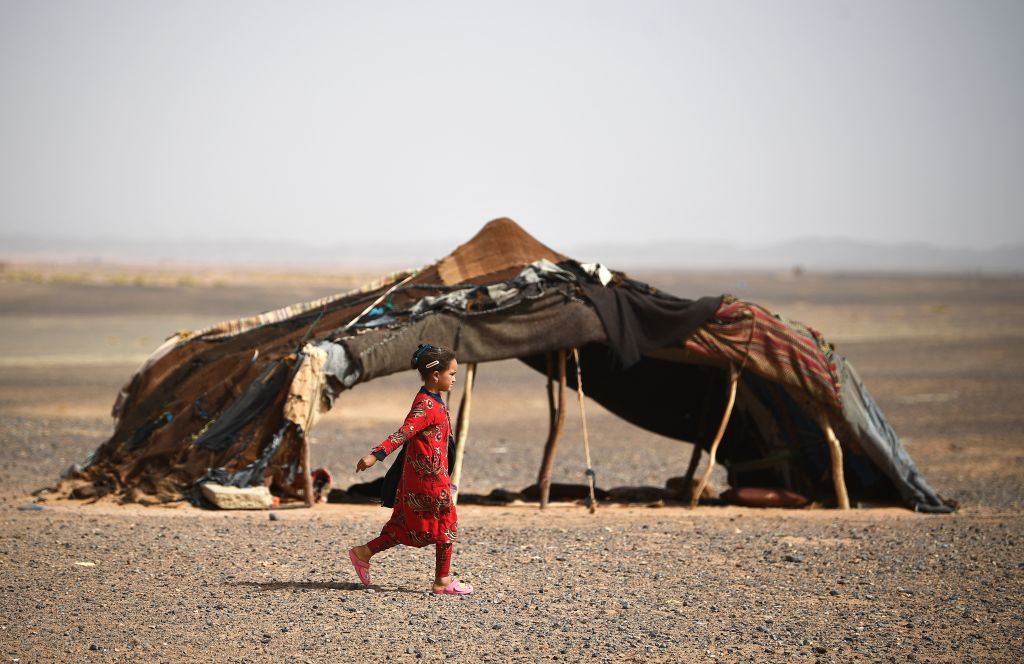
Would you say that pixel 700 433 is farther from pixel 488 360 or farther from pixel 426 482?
pixel 426 482

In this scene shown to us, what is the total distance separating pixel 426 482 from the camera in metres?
7.69

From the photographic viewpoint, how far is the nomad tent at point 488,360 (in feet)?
36.9

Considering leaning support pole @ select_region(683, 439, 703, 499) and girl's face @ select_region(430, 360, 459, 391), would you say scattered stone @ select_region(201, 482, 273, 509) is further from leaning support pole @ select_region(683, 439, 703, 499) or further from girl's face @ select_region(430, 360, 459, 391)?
leaning support pole @ select_region(683, 439, 703, 499)

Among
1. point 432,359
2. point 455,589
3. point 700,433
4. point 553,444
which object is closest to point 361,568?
point 455,589

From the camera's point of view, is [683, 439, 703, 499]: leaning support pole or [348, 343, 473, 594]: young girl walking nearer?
[348, 343, 473, 594]: young girl walking

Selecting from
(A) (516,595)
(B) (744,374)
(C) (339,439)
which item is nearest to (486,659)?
(A) (516,595)

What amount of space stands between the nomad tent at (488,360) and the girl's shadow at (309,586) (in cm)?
276

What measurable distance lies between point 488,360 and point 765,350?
2.73 metres

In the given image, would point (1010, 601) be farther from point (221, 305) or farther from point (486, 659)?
point (221, 305)

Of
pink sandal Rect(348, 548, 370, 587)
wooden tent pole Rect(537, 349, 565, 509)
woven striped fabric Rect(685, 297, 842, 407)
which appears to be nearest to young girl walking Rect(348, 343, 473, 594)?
pink sandal Rect(348, 548, 370, 587)

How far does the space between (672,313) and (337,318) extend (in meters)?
3.29

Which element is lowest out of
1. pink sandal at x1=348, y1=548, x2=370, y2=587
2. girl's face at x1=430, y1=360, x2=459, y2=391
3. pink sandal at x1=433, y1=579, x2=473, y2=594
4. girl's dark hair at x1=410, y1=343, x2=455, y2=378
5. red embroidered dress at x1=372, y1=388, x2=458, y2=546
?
pink sandal at x1=433, y1=579, x2=473, y2=594

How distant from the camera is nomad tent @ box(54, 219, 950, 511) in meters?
11.2

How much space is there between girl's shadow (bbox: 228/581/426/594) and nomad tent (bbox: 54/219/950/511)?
9.06 ft
